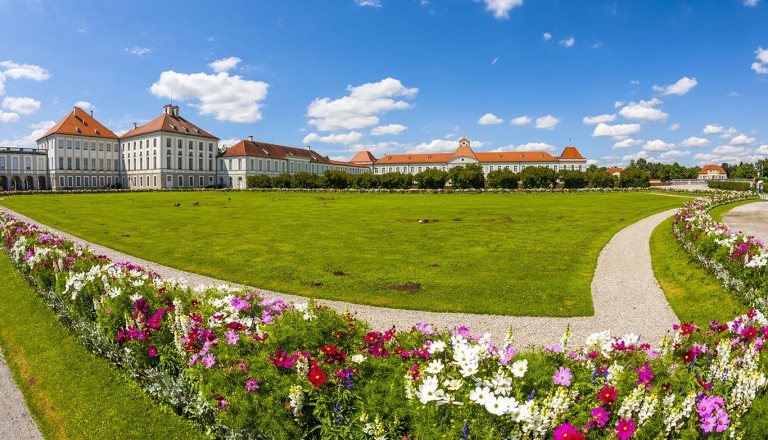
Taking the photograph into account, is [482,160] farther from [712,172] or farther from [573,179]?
[712,172]

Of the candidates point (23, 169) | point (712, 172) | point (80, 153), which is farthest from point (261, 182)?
point (712, 172)

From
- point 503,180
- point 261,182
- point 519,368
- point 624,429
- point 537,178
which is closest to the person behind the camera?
point 624,429

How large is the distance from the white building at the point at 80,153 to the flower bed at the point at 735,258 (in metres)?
91.7

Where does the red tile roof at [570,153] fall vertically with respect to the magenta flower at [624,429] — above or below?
above

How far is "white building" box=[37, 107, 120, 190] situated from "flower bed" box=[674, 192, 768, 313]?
301 feet

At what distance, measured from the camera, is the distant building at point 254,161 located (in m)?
90.0

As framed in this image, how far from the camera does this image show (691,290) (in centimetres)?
969

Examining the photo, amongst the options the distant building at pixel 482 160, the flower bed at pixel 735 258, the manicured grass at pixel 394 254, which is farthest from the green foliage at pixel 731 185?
the flower bed at pixel 735 258

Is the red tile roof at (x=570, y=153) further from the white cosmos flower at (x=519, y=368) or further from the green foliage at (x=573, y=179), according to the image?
the white cosmos flower at (x=519, y=368)

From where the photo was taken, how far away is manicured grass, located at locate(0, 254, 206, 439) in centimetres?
453

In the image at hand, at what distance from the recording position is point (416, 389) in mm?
3160

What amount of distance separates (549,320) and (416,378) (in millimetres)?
5408

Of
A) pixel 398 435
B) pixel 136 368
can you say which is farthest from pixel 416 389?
pixel 136 368

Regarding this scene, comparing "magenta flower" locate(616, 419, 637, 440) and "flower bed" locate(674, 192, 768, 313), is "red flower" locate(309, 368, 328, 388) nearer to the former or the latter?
"magenta flower" locate(616, 419, 637, 440)
